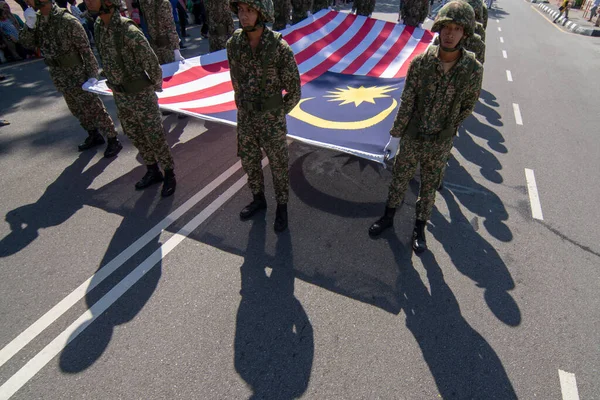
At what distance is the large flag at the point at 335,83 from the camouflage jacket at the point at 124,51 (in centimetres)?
58

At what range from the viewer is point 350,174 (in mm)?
4520

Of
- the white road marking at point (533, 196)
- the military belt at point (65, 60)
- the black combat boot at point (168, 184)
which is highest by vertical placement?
the military belt at point (65, 60)

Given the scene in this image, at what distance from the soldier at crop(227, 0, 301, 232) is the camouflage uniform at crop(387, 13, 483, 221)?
3.29ft

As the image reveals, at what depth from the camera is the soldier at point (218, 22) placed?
629cm

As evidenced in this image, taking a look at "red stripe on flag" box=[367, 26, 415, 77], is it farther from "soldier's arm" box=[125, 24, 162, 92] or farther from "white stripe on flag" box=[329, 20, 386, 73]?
"soldier's arm" box=[125, 24, 162, 92]

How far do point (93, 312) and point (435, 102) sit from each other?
323cm

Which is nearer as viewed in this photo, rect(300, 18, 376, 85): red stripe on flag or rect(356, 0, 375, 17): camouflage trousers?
rect(300, 18, 376, 85): red stripe on flag

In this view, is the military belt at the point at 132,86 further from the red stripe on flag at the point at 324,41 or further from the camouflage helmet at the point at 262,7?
the red stripe on flag at the point at 324,41

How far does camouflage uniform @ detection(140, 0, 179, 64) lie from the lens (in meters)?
5.42

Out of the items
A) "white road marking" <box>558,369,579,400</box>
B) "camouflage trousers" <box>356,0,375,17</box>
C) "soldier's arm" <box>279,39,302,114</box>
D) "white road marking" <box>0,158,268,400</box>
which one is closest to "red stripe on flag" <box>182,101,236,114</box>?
"white road marking" <box>0,158,268,400</box>

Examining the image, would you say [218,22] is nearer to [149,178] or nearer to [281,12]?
[281,12]

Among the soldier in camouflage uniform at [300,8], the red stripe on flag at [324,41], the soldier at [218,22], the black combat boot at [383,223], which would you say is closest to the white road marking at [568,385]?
the black combat boot at [383,223]

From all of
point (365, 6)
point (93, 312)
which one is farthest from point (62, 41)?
point (365, 6)

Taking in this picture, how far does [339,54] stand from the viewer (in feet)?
19.3
